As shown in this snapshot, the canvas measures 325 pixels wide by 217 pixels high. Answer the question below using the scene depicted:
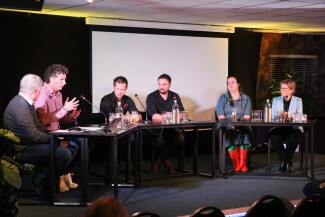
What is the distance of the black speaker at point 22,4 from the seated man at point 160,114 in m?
2.21

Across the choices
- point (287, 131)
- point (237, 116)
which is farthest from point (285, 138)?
point (237, 116)

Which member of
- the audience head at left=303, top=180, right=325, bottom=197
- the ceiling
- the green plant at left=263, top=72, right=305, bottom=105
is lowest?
the audience head at left=303, top=180, right=325, bottom=197

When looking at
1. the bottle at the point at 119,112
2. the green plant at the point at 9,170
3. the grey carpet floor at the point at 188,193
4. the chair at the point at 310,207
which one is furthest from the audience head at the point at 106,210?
the bottle at the point at 119,112

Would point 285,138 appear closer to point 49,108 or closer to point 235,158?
point 235,158

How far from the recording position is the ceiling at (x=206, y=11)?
6129 millimetres

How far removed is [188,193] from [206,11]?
2.45 m

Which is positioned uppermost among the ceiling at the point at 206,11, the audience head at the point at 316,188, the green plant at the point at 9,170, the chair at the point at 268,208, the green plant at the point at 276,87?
the ceiling at the point at 206,11

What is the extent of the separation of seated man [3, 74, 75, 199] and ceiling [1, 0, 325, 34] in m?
1.38

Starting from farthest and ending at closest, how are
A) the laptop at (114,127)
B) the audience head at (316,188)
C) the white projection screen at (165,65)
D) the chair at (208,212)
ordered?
the white projection screen at (165,65), the laptop at (114,127), the audience head at (316,188), the chair at (208,212)

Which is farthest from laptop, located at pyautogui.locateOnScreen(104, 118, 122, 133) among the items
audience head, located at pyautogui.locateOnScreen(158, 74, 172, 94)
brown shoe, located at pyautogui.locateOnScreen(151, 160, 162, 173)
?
brown shoe, located at pyautogui.locateOnScreen(151, 160, 162, 173)

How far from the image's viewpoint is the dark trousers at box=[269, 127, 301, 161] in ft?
22.8

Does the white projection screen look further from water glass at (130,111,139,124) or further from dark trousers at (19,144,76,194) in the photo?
dark trousers at (19,144,76,194)

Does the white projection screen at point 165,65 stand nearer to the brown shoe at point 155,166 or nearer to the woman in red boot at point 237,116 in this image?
the brown shoe at point 155,166

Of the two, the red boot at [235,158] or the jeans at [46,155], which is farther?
the red boot at [235,158]
